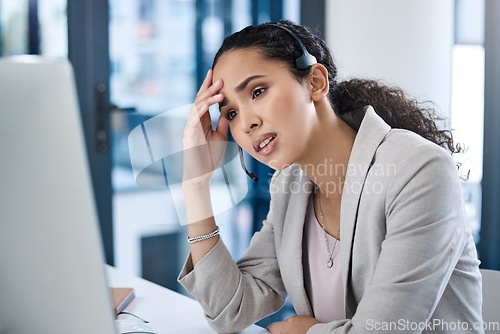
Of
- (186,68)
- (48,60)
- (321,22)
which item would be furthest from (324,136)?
(321,22)

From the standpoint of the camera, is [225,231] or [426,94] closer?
[426,94]

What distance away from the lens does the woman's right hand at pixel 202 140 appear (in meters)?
1.23

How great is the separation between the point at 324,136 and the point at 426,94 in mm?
1577

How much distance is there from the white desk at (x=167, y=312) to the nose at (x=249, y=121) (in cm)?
44

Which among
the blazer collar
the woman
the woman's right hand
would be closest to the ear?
the woman

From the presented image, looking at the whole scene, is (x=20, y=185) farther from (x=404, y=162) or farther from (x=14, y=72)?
(x=404, y=162)

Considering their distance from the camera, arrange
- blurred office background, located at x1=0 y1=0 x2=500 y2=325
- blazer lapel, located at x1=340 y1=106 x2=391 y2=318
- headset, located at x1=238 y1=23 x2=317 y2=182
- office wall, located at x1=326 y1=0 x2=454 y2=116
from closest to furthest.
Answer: blazer lapel, located at x1=340 y1=106 x2=391 y2=318 → headset, located at x1=238 y1=23 x2=317 y2=182 → blurred office background, located at x1=0 y1=0 x2=500 y2=325 → office wall, located at x1=326 y1=0 x2=454 y2=116

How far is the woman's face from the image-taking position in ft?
3.73

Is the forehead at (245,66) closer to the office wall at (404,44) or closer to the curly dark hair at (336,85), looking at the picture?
the curly dark hair at (336,85)

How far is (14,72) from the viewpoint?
1.54 ft

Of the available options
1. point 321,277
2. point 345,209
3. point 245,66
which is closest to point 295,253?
point 321,277

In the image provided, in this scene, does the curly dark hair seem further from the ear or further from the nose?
the nose

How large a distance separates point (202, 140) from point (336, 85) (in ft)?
1.24

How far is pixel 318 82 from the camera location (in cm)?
123
